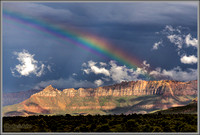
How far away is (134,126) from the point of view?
3401 inches

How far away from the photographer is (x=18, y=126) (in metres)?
86.9

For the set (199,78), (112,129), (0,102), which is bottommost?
(112,129)

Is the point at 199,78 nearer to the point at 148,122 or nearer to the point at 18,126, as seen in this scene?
the point at 148,122

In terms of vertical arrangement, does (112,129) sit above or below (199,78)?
below

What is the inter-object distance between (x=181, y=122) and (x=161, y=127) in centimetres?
859

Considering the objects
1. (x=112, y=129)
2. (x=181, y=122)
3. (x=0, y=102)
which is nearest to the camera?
(x=0, y=102)

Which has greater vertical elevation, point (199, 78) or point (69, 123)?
point (199, 78)

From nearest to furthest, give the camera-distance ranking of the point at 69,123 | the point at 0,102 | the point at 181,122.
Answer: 1. the point at 0,102
2. the point at 181,122
3. the point at 69,123

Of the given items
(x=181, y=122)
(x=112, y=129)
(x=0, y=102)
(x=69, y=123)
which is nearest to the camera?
(x=0, y=102)

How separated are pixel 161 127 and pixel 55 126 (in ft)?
98.4

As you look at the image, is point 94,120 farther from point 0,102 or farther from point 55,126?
point 0,102

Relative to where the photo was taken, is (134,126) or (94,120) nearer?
(134,126)

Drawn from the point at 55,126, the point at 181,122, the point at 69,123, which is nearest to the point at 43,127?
the point at 55,126

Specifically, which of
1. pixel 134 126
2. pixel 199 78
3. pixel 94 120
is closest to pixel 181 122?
pixel 134 126
